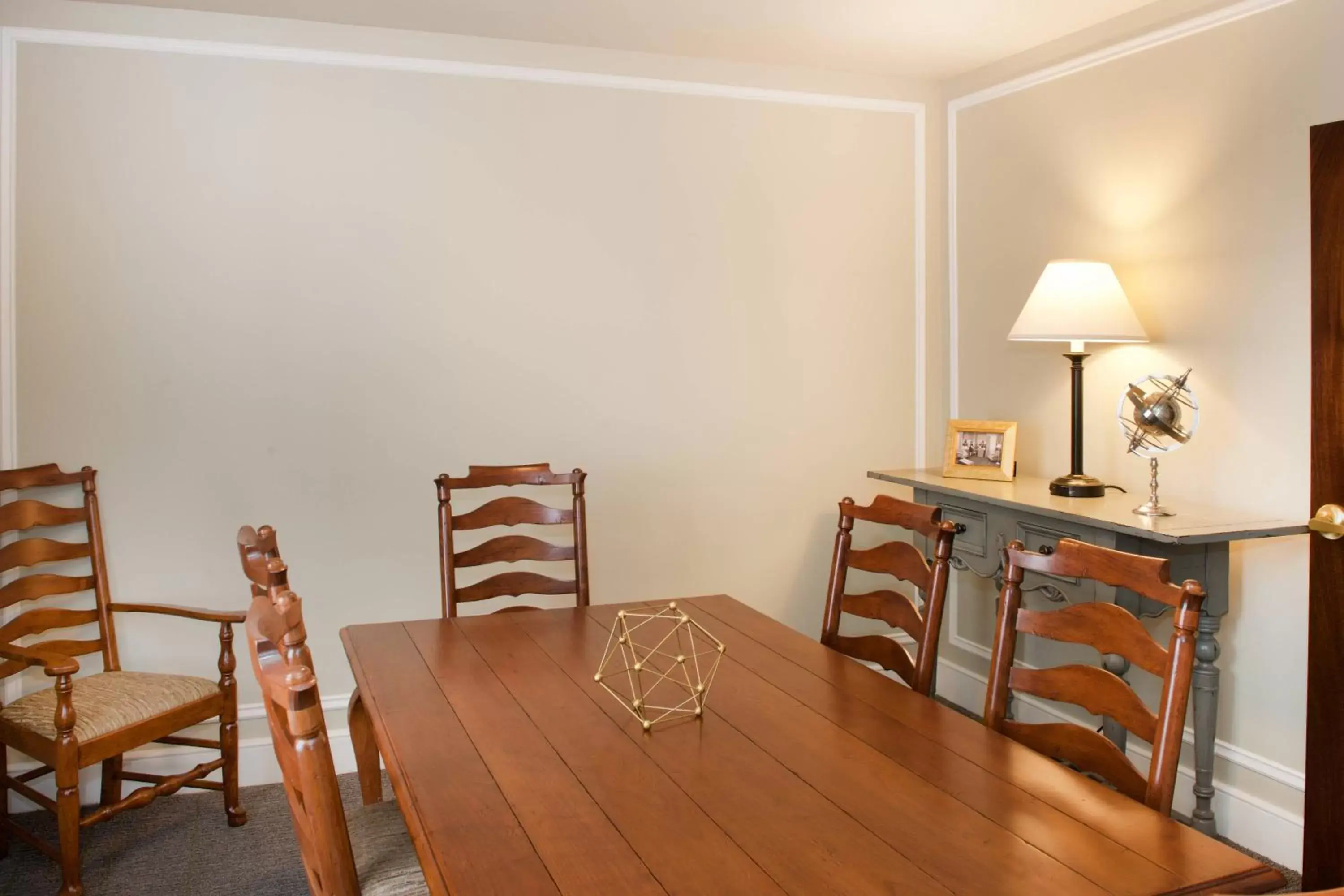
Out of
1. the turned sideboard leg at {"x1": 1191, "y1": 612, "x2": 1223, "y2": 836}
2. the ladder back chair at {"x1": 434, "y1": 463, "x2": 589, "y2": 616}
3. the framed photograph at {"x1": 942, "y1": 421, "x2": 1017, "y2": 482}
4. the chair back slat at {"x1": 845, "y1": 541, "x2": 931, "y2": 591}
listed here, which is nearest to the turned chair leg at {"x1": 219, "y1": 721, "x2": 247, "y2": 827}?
the ladder back chair at {"x1": 434, "y1": 463, "x2": 589, "y2": 616}

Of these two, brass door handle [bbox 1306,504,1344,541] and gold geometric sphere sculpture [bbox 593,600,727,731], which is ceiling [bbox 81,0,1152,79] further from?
gold geometric sphere sculpture [bbox 593,600,727,731]

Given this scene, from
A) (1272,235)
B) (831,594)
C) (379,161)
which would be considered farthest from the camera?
(379,161)

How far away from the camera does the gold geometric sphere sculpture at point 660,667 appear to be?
6.25 feet

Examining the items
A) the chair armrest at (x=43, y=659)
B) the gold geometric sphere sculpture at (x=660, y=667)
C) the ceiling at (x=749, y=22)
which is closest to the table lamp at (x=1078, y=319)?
the ceiling at (x=749, y=22)

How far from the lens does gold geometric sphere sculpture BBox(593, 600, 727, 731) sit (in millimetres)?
1904

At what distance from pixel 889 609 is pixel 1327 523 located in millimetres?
925

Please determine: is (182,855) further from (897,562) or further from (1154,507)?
(1154,507)

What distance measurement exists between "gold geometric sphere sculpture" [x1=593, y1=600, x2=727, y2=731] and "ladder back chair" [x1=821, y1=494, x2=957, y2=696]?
34 centimetres

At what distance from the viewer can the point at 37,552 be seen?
3.14 metres

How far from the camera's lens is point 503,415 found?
3.72 m

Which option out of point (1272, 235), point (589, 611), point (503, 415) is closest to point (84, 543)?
point (503, 415)

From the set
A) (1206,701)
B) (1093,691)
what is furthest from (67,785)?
(1206,701)

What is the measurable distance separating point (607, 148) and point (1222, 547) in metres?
2.41

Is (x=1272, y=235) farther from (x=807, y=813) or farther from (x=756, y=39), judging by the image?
(x=807, y=813)
